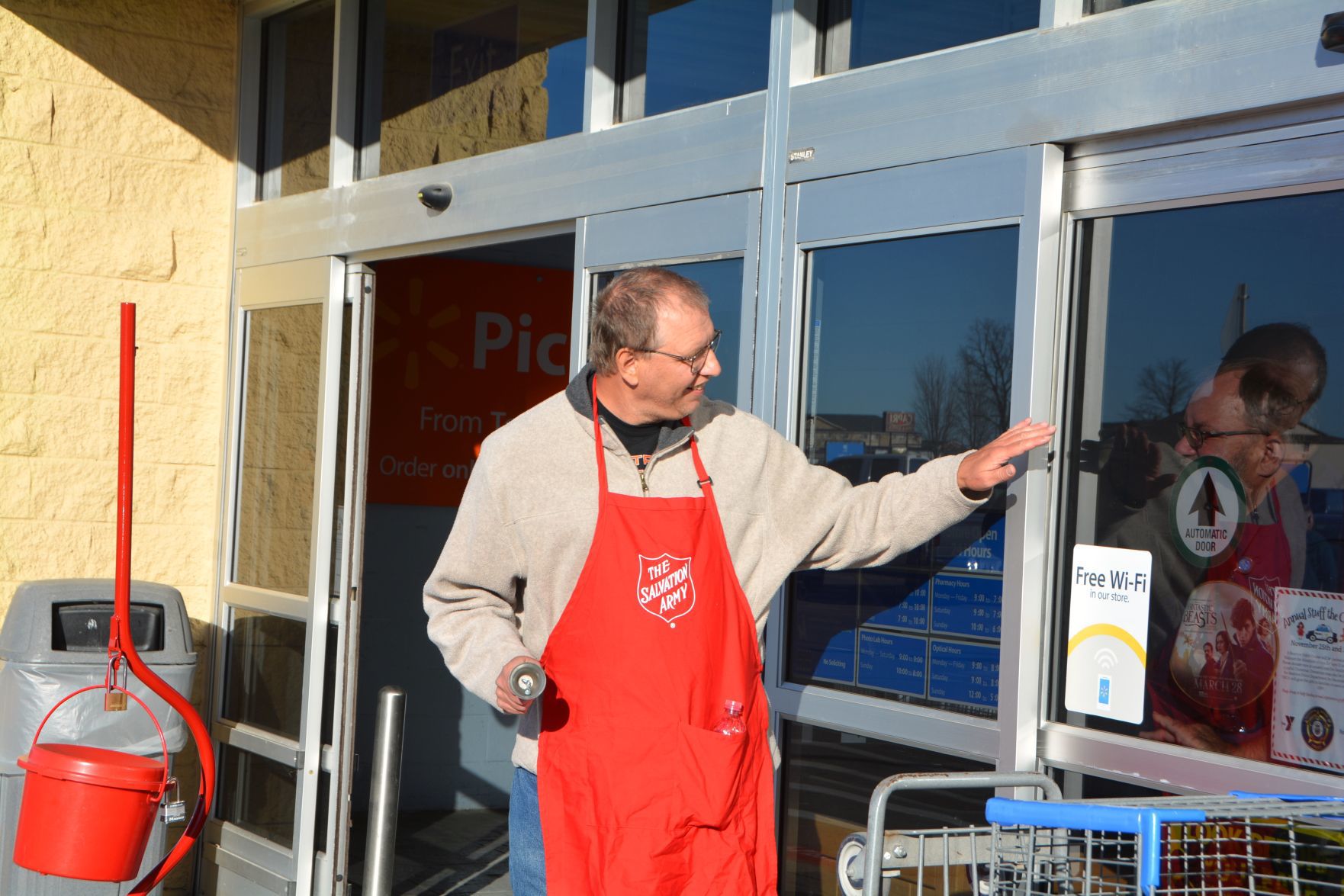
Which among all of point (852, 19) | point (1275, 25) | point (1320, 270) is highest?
point (852, 19)

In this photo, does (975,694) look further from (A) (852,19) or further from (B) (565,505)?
(A) (852,19)

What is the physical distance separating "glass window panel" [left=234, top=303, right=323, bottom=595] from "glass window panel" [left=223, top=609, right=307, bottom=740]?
0.16 m

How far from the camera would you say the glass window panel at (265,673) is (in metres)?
5.48

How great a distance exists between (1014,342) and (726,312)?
92cm

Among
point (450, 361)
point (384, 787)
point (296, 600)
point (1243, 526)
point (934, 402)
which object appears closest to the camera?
point (1243, 526)

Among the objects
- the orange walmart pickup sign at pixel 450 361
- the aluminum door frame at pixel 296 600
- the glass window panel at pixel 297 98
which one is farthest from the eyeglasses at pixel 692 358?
the orange walmart pickup sign at pixel 450 361

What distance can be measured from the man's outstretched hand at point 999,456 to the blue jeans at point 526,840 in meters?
1.02

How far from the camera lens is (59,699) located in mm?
4801

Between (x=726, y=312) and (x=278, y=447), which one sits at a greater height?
(x=726, y=312)

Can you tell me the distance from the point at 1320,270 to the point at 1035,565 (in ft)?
2.57

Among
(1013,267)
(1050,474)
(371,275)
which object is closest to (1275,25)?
(1013,267)

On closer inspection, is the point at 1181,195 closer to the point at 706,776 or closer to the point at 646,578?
the point at 646,578

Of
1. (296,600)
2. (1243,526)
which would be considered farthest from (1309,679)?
(296,600)

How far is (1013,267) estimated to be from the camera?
3.03 metres
